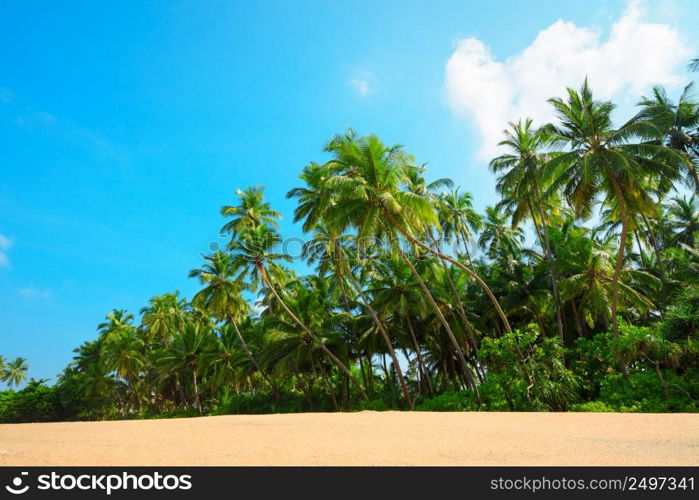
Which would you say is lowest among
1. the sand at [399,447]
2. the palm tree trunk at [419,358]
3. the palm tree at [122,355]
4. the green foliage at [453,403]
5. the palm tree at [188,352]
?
the sand at [399,447]

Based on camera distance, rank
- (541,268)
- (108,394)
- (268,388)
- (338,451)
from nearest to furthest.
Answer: (338,451), (541,268), (268,388), (108,394)

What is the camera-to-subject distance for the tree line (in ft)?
54.5

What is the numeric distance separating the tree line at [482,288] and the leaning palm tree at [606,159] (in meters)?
0.07

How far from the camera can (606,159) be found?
16.0m

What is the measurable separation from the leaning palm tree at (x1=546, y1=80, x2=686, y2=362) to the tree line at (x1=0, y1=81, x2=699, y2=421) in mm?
65

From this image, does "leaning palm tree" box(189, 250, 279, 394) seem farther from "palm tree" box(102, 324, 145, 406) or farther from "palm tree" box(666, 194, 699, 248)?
"palm tree" box(666, 194, 699, 248)

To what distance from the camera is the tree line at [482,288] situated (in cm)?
1662

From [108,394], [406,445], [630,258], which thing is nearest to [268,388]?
[108,394]

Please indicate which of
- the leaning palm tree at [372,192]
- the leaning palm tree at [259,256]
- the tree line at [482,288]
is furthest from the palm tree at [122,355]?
the leaning palm tree at [372,192]

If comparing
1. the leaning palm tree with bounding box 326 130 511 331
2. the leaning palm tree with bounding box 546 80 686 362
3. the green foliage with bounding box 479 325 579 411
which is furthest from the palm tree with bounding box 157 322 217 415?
the leaning palm tree with bounding box 546 80 686 362

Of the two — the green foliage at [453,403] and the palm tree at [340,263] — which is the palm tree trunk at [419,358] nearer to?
the palm tree at [340,263]
